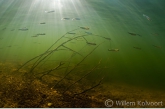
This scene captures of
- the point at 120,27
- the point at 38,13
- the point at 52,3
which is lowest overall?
the point at 120,27

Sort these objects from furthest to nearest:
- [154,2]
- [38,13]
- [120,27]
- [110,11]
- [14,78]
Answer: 1. [120,27]
2. [38,13]
3. [110,11]
4. [154,2]
5. [14,78]

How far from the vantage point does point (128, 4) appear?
18.2 metres

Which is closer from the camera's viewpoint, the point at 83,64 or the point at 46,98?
the point at 46,98

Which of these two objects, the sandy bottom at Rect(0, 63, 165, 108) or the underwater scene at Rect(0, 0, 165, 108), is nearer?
the sandy bottom at Rect(0, 63, 165, 108)

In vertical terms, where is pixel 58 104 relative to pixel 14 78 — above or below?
above

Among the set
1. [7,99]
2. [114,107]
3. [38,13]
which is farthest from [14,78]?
[38,13]

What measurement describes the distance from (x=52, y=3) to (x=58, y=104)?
690 inches

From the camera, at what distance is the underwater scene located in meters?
4.17

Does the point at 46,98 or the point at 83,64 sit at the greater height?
the point at 46,98

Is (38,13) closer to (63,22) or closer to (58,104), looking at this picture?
(63,22)

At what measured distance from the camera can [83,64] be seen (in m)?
7.40

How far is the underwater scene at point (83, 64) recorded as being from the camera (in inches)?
164

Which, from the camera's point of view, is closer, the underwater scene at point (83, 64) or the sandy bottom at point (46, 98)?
the sandy bottom at point (46, 98)

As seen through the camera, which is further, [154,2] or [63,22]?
[63,22]
